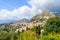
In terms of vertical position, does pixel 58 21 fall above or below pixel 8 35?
above

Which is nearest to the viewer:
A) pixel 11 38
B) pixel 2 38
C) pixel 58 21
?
pixel 11 38

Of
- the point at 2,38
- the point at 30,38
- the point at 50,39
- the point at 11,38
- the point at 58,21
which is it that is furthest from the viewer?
the point at 58,21

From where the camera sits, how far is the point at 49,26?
58.3 m

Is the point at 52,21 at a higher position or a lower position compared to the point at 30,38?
higher

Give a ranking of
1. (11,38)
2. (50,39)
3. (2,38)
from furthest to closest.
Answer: (2,38) → (11,38) → (50,39)

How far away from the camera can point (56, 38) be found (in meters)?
33.7

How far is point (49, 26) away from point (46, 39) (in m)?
24.7

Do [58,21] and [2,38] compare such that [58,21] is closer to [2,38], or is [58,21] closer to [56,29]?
[56,29]

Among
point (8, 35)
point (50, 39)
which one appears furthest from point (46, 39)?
point (8, 35)

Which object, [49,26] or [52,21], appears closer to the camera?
[49,26]

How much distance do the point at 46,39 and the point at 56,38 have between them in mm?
1512

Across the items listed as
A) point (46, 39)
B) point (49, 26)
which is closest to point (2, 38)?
point (49, 26)

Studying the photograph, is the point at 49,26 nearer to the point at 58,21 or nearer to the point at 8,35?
the point at 58,21

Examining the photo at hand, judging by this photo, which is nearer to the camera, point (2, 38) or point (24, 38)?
point (24, 38)
